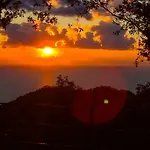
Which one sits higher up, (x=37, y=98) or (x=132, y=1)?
(x=132, y=1)

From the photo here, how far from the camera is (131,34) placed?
109ft

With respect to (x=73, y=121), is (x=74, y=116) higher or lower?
higher

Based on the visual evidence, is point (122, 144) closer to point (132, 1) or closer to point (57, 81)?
point (132, 1)

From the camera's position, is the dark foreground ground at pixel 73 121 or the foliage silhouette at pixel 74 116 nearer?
the dark foreground ground at pixel 73 121

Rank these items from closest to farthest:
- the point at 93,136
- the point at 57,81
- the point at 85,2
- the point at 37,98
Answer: the point at 93,136 < the point at 37,98 < the point at 85,2 < the point at 57,81

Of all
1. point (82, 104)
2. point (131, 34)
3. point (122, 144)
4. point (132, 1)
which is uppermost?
point (132, 1)


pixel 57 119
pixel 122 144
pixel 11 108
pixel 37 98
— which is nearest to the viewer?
pixel 122 144

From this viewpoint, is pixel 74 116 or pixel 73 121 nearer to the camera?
pixel 73 121

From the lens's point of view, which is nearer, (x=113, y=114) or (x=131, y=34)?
(x=113, y=114)

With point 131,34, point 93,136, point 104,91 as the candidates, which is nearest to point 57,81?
point 131,34

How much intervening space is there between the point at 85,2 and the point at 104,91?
7112mm

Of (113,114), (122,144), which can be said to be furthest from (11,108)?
(122,144)

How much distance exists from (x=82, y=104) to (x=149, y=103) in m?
4.95

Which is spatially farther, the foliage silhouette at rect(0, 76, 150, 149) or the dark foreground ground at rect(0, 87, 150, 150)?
the foliage silhouette at rect(0, 76, 150, 149)
